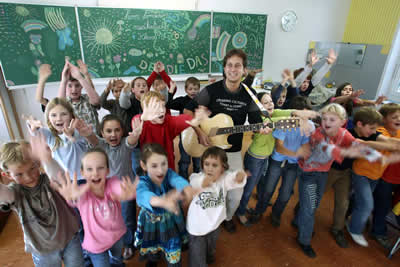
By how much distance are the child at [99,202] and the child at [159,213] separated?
0.45 feet

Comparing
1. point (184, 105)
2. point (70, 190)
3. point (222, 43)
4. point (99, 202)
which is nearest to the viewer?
point (70, 190)

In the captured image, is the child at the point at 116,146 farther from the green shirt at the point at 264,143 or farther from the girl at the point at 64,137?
the green shirt at the point at 264,143

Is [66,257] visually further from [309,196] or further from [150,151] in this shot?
[309,196]

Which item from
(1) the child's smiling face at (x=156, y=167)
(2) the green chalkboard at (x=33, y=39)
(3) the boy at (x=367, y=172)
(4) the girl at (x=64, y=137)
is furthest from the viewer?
(2) the green chalkboard at (x=33, y=39)

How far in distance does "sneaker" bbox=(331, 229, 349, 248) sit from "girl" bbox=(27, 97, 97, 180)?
7.40 ft

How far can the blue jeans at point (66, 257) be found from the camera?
4.31 ft

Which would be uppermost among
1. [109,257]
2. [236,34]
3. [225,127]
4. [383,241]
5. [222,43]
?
[236,34]

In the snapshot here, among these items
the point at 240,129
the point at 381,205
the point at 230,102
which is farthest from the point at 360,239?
the point at 230,102

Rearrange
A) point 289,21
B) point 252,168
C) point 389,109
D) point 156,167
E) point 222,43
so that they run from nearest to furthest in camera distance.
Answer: point 156,167 → point 389,109 → point 252,168 → point 222,43 → point 289,21

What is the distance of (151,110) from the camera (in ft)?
5.29

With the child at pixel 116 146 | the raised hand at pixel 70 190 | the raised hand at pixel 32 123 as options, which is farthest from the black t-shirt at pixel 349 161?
the raised hand at pixel 32 123

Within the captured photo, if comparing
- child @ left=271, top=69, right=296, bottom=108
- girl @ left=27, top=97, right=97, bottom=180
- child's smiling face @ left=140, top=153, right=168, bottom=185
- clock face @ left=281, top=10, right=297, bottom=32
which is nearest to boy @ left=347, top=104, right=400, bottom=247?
child @ left=271, top=69, right=296, bottom=108

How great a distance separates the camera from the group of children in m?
1.26

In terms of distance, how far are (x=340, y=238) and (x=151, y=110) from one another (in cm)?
202
